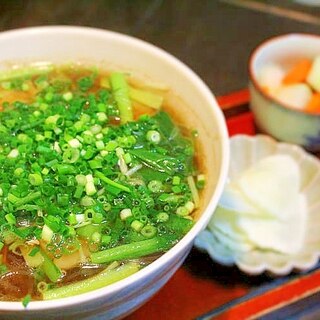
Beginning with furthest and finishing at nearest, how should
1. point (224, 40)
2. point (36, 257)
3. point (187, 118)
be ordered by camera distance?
point (224, 40)
point (187, 118)
point (36, 257)

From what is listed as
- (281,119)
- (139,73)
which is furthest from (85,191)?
(281,119)

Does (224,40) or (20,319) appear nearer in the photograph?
(20,319)

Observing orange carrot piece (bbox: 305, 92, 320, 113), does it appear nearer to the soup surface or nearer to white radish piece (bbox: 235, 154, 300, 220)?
white radish piece (bbox: 235, 154, 300, 220)

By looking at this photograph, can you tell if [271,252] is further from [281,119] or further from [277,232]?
[281,119]

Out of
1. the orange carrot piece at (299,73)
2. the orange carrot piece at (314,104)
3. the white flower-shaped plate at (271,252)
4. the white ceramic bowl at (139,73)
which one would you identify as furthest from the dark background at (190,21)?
the white ceramic bowl at (139,73)

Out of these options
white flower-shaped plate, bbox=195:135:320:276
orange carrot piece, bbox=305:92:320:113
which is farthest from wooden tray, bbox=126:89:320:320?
orange carrot piece, bbox=305:92:320:113

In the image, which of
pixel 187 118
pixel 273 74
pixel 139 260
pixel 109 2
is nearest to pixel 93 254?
pixel 139 260

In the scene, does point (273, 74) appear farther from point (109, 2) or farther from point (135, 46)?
point (109, 2)
